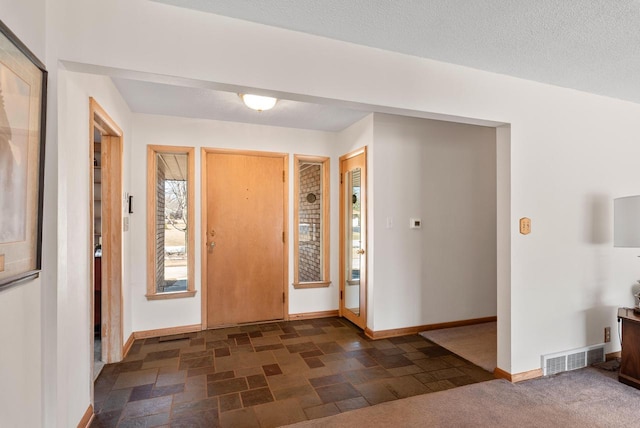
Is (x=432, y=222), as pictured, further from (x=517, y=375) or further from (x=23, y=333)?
(x=23, y=333)

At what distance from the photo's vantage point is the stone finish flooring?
87.0 inches

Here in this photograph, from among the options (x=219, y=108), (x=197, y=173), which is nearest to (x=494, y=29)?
(x=219, y=108)

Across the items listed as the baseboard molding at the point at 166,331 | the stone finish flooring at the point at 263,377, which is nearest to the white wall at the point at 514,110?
the stone finish flooring at the point at 263,377

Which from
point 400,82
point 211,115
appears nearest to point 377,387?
point 400,82

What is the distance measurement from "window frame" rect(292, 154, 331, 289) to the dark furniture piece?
112 inches

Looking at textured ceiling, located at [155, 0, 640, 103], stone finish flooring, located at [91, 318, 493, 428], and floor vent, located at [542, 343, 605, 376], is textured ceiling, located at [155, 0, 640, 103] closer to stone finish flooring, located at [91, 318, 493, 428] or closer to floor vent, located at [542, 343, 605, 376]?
floor vent, located at [542, 343, 605, 376]

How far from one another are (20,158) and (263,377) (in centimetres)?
221

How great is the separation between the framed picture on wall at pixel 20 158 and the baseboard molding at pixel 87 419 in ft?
3.78

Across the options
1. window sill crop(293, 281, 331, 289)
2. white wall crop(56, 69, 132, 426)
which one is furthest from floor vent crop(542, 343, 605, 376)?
white wall crop(56, 69, 132, 426)

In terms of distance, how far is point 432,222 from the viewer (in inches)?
150

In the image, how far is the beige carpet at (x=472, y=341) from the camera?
119 inches

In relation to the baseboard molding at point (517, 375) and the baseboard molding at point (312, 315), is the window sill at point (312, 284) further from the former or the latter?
the baseboard molding at point (517, 375)

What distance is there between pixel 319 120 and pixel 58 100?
102 inches

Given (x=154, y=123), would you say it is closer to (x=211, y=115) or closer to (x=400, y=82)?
(x=211, y=115)
